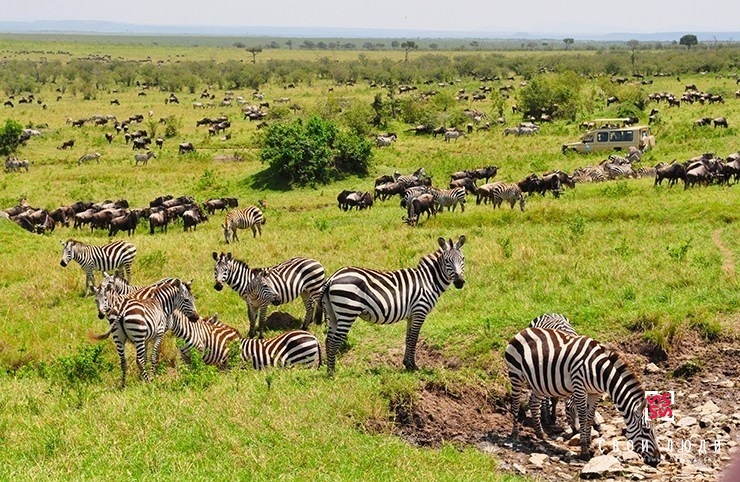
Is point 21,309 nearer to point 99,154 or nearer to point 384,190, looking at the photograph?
point 384,190

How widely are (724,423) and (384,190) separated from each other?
23.0 metres

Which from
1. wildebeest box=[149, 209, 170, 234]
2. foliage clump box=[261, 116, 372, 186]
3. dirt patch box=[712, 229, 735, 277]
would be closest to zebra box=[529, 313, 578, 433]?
dirt patch box=[712, 229, 735, 277]

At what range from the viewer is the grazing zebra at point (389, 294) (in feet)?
37.9

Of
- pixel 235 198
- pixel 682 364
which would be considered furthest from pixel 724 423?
pixel 235 198

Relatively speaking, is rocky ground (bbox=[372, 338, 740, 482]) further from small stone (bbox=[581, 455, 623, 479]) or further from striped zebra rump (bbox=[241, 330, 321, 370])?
striped zebra rump (bbox=[241, 330, 321, 370])

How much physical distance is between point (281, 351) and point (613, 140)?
3073cm

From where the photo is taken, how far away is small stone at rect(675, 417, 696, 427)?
1070 centimetres

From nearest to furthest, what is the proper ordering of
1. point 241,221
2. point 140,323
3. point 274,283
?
point 140,323 < point 274,283 < point 241,221

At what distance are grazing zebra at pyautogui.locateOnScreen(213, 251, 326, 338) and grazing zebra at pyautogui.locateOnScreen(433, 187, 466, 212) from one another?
46.8 ft

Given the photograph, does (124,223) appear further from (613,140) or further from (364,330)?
(613,140)

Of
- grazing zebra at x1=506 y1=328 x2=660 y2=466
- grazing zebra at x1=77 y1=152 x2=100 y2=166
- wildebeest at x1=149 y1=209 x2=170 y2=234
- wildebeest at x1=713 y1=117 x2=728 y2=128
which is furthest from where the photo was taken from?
grazing zebra at x1=77 y1=152 x2=100 y2=166

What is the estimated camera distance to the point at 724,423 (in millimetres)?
10594

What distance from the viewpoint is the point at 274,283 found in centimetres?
1450

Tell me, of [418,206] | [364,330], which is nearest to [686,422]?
[364,330]
